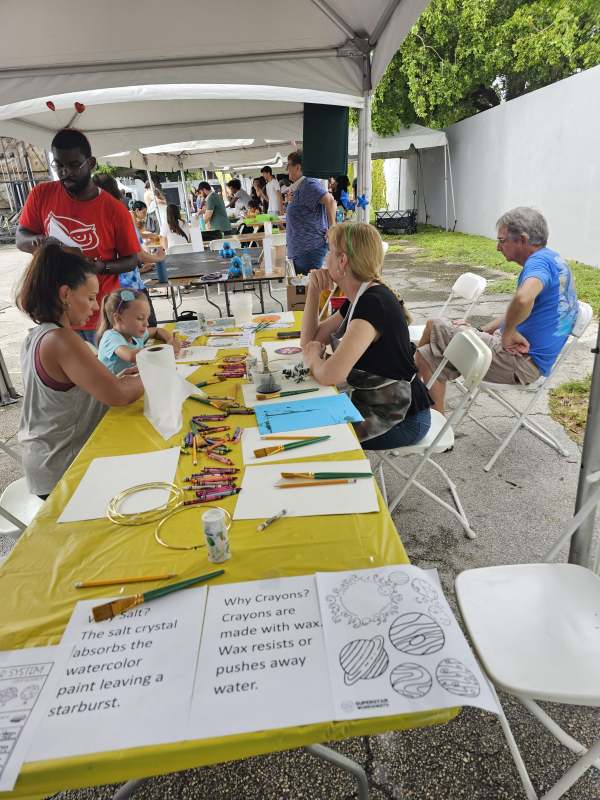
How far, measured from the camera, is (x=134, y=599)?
3.08 ft

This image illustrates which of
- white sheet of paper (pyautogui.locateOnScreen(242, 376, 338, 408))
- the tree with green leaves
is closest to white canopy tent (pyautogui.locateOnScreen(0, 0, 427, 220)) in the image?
white sheet of paper (pyautogui.locateOnScreen(242, 376, 338, 408))

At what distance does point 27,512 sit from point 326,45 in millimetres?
3649

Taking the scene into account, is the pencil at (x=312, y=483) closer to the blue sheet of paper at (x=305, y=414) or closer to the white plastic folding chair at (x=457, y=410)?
the blue sheet of paper at (x=305, y=414)

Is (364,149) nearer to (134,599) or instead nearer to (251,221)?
(134,599)

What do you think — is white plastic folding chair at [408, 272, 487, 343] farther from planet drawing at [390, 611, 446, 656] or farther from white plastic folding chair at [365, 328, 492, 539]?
planet drawing at [390, 611, 446, 656]


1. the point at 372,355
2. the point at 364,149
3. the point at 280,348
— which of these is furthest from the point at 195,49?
the point at 372,355

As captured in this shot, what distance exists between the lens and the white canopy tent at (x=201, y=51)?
9.68ft

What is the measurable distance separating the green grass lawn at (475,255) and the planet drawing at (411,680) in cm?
559

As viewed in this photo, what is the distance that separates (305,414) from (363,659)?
39.3 inches

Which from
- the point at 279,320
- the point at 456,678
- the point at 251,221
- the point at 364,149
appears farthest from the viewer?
the point at 251,221

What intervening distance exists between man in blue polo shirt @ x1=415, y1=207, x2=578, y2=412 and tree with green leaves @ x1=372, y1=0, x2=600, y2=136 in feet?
32.8

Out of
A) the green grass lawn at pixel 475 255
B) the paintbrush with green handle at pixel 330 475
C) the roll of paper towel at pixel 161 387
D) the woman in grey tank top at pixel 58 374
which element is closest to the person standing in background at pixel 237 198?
the green grass lawn at pixel 475 255

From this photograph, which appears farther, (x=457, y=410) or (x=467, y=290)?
(x=467, y=290)

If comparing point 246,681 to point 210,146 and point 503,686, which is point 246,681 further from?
point 210,146
